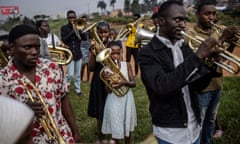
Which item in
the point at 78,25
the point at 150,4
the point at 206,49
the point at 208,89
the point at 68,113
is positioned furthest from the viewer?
the point at 150,4

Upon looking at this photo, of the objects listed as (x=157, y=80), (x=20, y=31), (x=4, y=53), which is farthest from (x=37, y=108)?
(x=4, y=53)

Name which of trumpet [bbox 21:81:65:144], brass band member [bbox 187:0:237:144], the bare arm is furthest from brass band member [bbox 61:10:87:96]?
trumpet [bbox 21:81:65:144]

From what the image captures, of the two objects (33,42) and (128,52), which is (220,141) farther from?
(128,52)

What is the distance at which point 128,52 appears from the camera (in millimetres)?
9523

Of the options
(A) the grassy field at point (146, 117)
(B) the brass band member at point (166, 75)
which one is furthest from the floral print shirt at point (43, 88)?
(A) the grassy field at point (146, 117)

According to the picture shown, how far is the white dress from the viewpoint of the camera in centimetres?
385

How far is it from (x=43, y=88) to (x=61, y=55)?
4.36 ft

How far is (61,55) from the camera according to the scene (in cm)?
380

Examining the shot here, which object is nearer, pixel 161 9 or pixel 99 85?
pixel 161 9

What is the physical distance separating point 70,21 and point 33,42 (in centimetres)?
465

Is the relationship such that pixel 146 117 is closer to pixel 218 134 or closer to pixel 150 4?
pixel 218 134

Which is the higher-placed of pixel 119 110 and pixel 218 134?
pixel 119 110

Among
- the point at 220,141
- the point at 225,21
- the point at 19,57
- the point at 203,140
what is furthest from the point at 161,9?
the point at 225,21

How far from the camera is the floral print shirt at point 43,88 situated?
2.44 m
